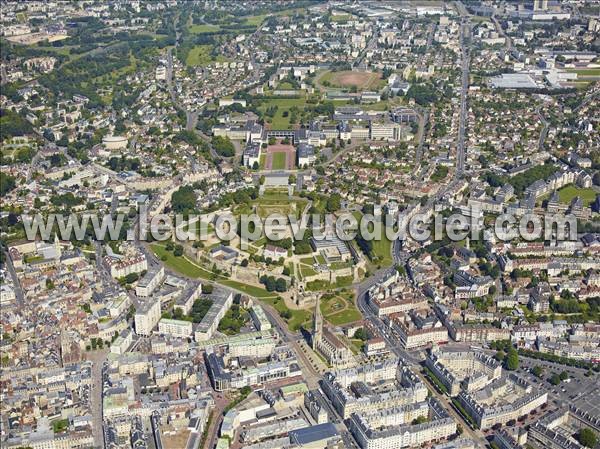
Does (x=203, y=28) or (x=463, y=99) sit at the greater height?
(x=203, y=28)

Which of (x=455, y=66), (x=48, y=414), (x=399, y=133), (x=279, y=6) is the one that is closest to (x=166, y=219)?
(x=48, y=414)

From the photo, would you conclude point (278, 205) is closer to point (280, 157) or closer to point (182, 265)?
point (182, 265)

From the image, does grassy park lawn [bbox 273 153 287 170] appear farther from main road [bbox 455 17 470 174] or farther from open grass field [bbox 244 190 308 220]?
main road [bbox 455 17 470 174]

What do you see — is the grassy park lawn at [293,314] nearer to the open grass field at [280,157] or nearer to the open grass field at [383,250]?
the open grass field at [383,250]

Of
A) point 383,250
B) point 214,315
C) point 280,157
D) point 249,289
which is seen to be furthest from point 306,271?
point 280,157

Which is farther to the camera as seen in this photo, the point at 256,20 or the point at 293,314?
the point at 256,20

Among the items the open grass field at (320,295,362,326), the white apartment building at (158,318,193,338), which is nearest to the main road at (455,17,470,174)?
the open grass field at (320,295,362,326)
